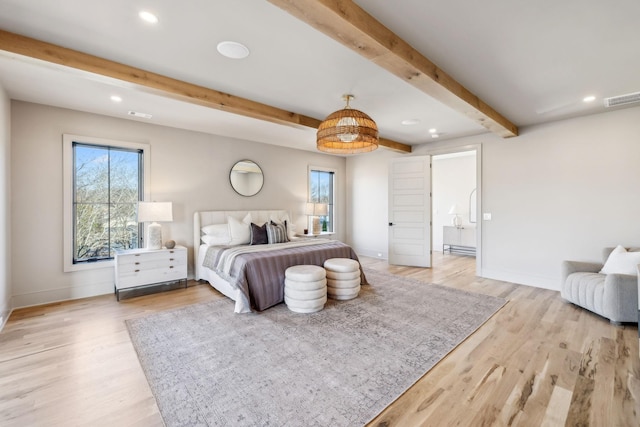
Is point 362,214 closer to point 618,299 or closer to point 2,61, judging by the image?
point 618,299

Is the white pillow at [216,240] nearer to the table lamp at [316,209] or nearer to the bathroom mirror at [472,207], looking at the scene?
the table lamp at [316,209]

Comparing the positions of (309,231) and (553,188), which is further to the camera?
(309,231)

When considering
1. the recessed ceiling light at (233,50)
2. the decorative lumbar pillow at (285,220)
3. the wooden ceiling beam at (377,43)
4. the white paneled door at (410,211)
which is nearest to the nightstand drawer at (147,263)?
the decorative lumbar pillow at (285,220)

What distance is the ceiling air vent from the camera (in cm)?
313

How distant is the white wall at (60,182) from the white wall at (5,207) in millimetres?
173

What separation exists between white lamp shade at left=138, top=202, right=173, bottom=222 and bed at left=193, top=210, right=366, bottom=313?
615 mm

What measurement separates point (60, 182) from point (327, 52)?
395 cm

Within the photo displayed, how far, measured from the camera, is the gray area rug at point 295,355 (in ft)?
5.82

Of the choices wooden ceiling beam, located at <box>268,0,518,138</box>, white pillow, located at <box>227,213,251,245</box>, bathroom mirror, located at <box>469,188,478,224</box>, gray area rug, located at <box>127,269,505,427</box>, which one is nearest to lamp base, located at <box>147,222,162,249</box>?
white pillow, located at <box>227,213,251,245</box>

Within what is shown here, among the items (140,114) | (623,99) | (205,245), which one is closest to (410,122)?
(623,99)

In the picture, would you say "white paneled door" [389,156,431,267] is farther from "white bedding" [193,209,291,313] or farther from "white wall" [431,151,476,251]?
"white bedding" [193,209,291,313]

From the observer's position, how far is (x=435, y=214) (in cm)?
818

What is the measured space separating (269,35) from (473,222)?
7.06 meters

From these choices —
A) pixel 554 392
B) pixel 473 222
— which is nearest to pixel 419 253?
pixel 473 222
